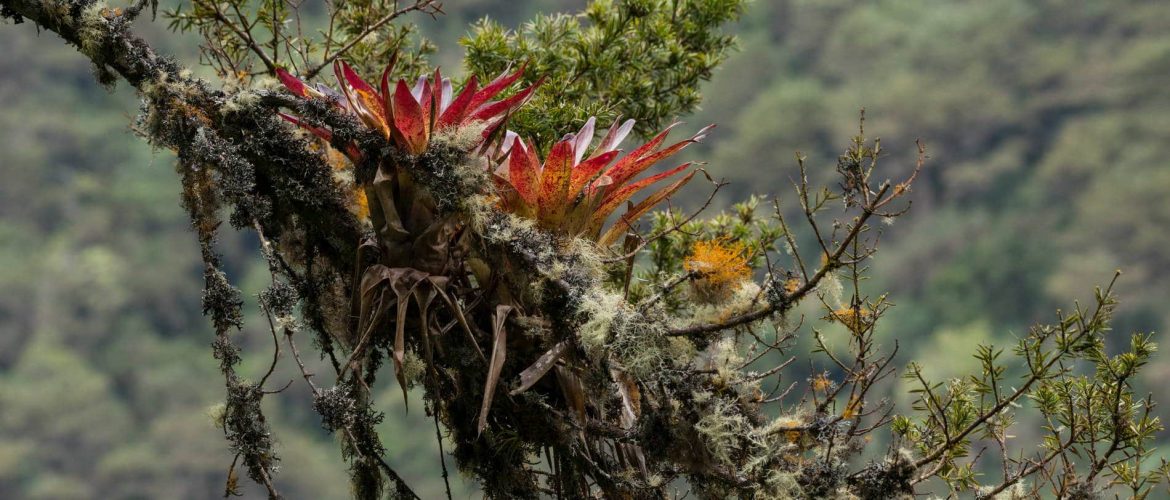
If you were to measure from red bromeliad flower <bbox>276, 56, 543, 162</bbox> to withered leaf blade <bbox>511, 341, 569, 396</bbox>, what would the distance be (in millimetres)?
295

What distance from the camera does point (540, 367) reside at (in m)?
1.43

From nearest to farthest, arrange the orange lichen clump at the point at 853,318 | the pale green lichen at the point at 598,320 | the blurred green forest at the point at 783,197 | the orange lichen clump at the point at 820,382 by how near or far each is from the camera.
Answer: the pale green lichen at the point at 598,320, the orange lichen clump at the point at 853,318, the orange lichen clump at the point at 820,382, the blurred green forest at the point at 783,197

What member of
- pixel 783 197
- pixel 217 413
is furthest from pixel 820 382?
pixel 783 197

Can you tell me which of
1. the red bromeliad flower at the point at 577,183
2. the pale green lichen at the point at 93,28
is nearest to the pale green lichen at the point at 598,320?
the red bromeliad flower at the point at 577,183

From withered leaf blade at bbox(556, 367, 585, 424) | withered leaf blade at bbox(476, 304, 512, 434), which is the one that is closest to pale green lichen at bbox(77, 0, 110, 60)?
withered leaf blade at bbox(476, 304, 512, 434)

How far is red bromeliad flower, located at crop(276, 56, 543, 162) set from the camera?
1.44 meters

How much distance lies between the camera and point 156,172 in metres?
36.4

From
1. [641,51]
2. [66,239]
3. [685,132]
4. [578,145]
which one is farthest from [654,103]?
[66,239]

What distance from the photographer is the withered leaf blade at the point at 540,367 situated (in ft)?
4.65

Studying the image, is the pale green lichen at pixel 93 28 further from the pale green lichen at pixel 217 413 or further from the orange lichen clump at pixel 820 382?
the orange lichen clump at pixel 820 382

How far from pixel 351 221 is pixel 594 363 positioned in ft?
1.27

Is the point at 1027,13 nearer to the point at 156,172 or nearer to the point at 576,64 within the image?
the point at 156,172

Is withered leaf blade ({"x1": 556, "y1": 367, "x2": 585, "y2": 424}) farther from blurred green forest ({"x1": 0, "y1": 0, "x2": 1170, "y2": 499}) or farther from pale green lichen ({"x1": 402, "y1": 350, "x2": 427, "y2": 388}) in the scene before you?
blurred green forest ({"x1": 0, "y1": 0, "x2": 1170, "y2": 499})

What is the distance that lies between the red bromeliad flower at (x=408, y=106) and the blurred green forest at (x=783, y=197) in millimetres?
26444
